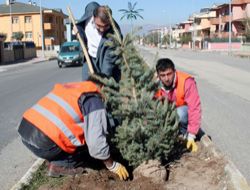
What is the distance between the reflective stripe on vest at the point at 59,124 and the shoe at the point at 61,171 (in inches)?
18.3

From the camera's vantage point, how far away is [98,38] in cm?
556

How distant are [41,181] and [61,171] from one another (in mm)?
279

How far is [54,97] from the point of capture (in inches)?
174

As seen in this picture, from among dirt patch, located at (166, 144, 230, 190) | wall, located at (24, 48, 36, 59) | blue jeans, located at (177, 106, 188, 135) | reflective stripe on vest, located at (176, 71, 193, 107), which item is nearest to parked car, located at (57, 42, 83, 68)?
wall, located at (24, 48, 36, 59)

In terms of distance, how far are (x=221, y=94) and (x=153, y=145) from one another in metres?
9.46

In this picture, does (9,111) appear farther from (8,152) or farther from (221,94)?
(221,94)

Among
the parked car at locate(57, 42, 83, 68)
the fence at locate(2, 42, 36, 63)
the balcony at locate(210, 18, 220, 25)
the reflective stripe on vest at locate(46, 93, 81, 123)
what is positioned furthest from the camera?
the balcony at locate(210, 18, 220, 25)

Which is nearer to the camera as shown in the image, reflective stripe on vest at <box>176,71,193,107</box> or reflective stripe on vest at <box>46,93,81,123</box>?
reflective stripe on vest at <box>46,93,81,123</box>

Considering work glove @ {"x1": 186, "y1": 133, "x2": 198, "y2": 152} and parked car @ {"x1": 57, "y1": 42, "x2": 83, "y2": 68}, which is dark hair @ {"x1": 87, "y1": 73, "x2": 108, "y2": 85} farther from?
parked car @ {"x1": 57, "y1": 42, "x2": 83, "y2": 68}

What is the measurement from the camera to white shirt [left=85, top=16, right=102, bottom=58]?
5.57 meters

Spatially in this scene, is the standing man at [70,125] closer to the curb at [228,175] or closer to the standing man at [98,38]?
the curb at [228,175]

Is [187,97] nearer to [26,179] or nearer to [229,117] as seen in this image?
[26,179]

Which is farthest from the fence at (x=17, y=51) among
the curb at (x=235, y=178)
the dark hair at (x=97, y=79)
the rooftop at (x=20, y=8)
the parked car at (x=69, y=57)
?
the curb at (x=235, y=178)

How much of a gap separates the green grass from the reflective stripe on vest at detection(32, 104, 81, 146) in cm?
52
